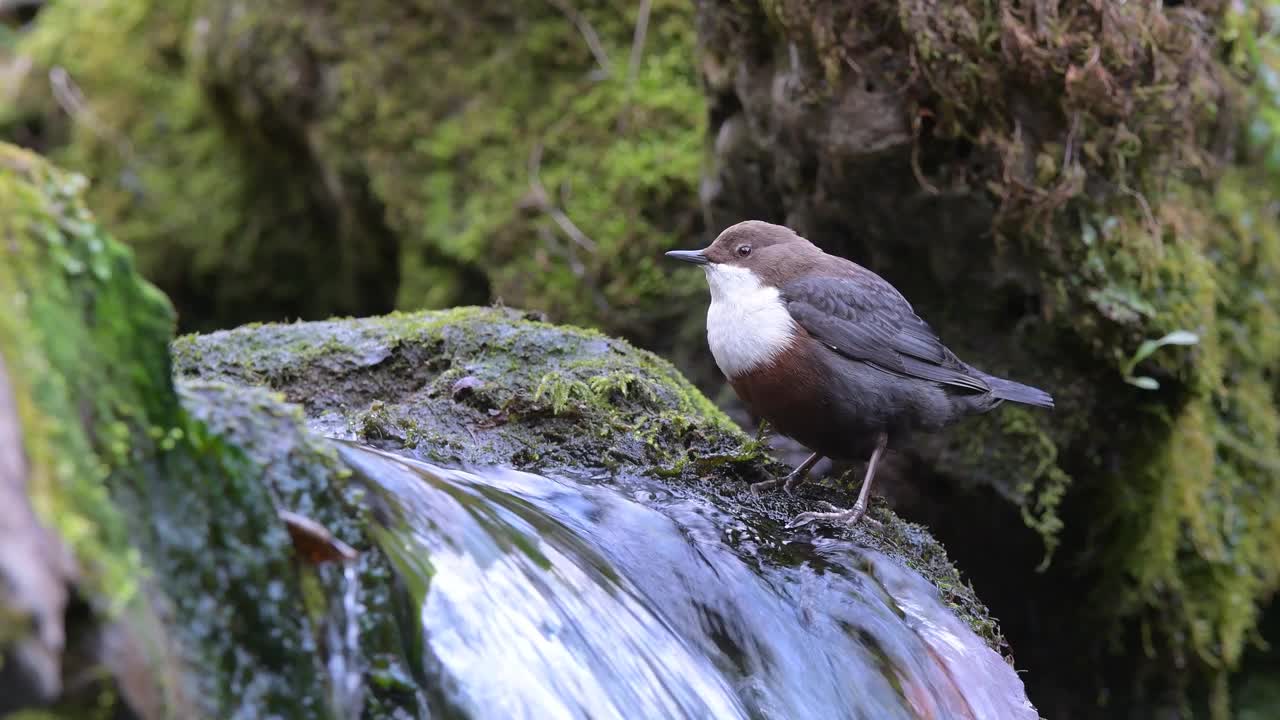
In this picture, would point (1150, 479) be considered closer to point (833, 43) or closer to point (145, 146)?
point (833, 43)

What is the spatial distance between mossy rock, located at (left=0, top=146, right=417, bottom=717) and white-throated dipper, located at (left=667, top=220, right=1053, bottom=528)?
5.85 ft

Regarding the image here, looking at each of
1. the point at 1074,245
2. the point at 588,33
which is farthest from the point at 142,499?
the point at 588,33

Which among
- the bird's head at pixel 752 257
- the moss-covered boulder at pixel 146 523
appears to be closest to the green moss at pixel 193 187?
the bird's head at pixel 752 257

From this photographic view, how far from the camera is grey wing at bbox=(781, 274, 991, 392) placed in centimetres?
368

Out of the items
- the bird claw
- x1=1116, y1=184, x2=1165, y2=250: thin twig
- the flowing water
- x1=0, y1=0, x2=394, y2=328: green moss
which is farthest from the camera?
x1=0, y1=0, x2=394, y2=328: green moss

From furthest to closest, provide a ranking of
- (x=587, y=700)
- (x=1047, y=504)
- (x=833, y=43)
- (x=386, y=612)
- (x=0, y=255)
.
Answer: (x=1047, y=504)
(x=833, y=43)
(x=587, y=700)
(x=386, y=612)
(x=0, y=255)

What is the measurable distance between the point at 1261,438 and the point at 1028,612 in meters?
1.30

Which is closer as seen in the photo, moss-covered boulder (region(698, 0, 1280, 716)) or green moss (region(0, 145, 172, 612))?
green moss (region(0, 145, 172, 612))

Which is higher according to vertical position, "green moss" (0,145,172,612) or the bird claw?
"green moss" (0,145,172,612)

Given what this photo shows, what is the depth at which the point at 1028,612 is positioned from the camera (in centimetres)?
549

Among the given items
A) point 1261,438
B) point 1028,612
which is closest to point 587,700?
point 1028,612

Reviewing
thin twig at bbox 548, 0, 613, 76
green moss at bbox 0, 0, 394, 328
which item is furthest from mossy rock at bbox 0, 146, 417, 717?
green moss at bbox 0, 0, 394, 328

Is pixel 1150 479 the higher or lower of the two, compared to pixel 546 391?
lower

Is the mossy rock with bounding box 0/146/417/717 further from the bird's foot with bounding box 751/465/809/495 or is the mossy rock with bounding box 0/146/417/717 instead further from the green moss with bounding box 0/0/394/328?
the green moss with bounding box 0/0/394/328
